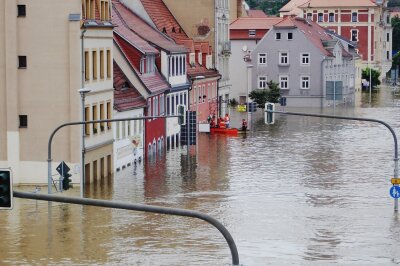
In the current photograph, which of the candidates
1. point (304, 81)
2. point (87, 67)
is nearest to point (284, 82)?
point (304, 81)

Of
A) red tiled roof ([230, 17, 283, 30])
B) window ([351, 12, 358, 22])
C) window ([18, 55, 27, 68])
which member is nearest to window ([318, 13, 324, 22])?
window ([351, 12, 358, 22])

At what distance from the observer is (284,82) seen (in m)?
122

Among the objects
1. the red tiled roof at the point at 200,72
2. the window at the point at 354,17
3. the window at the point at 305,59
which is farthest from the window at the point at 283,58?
the window at the point at 354,17

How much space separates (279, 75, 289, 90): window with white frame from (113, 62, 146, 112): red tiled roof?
53.2 metres

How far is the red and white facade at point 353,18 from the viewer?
16600 centimetres

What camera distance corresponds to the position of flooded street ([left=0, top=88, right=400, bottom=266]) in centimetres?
3747

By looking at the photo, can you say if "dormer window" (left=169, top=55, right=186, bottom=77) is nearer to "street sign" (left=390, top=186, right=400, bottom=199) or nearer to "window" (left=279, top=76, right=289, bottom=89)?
"street sign" (left=390, top=186, right=400, bottom=199)

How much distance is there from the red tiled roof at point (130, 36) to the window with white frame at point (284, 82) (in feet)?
147

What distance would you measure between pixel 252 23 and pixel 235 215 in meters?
85.2

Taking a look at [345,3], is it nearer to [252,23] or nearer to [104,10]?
[252,23]

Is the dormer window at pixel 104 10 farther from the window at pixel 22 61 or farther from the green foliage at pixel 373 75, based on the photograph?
the green foliage at pixel 373 75

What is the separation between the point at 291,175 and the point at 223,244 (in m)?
21.6

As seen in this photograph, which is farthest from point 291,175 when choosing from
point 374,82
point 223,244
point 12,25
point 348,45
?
point 374,82

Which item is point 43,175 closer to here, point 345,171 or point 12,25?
point 12,25
